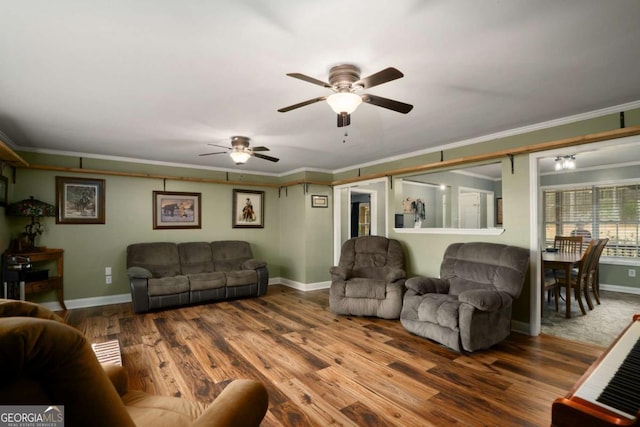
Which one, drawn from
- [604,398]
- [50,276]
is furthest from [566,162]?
[50,276]

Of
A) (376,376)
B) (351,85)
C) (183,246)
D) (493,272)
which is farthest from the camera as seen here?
(183,246)

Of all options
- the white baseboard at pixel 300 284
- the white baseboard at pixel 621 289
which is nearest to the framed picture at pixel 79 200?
the white baseboard at pixel 300 284

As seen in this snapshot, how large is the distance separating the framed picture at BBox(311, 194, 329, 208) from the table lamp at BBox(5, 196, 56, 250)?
13.0 feet

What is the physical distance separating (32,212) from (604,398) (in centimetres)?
557

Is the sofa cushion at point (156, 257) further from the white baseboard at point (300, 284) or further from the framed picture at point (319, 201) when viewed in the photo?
the framed picture at point (319, 201)

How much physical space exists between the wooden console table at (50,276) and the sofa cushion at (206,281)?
65.5 inches

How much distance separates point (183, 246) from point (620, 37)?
5598 millimetres

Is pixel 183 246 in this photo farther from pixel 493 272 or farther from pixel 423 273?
pixel 493 272

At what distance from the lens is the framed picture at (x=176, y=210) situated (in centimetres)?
527

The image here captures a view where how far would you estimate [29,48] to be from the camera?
1898 mm

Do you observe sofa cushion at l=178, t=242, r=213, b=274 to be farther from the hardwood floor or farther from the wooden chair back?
the wooden chair back

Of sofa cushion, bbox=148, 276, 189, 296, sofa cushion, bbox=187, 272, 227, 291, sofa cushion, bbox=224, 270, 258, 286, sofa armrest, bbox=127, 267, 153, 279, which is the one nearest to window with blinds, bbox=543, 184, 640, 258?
sofa cushion, bbox=224, 270, 258, 286

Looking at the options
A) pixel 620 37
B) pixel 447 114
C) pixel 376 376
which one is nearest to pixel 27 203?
pixel 376 376

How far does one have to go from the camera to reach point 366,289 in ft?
13.2
